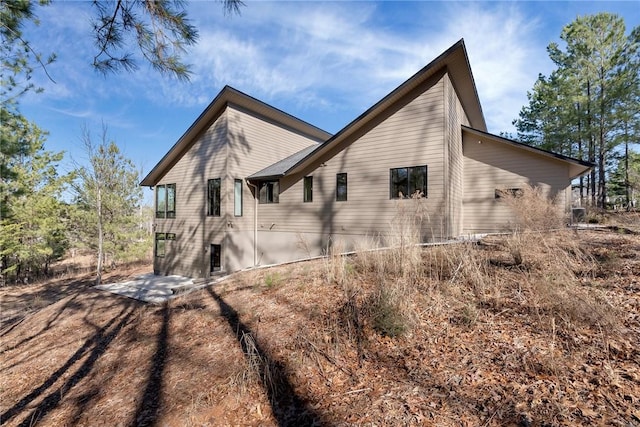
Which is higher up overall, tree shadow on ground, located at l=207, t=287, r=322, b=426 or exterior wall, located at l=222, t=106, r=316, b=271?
exterior wall, located at l=222, t=106, r=316, b=271

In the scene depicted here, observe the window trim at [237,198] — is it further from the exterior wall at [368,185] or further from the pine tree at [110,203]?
the pine tree at [110,203]

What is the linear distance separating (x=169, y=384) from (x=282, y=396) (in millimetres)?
1678

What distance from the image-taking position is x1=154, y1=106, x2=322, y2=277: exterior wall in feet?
43.2

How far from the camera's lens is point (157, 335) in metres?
5.33

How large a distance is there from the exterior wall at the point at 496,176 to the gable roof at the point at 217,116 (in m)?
8.75

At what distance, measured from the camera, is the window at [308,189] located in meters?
12.5

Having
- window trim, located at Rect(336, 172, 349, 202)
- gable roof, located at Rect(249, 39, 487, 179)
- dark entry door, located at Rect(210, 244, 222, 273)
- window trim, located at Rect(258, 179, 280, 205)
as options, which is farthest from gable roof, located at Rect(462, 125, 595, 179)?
dark entry door, located at Rect(210, 244, 222, 273)

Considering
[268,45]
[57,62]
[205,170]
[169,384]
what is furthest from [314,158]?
[169,384]

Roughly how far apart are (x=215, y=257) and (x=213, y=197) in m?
2.89

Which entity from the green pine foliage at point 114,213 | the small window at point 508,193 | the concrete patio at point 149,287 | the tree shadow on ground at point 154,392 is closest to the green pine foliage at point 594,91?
the small window at point 508,193

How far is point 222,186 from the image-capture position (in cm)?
1316

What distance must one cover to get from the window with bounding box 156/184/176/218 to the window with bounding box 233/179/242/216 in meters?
4.72

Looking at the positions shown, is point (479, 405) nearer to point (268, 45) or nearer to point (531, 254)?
point (531, 254)

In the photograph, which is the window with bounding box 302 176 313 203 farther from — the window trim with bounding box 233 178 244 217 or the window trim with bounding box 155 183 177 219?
the window trim with bounding box 155 183 177 219
